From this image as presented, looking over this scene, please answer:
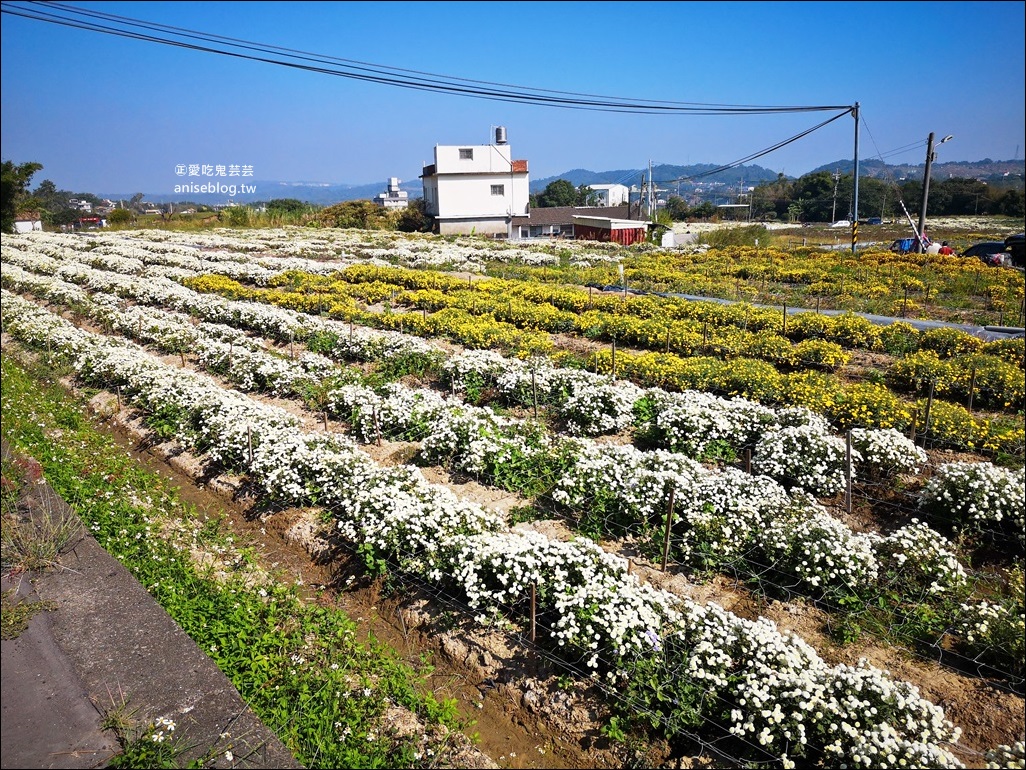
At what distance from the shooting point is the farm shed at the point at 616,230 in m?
52.0

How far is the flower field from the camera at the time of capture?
5.11 m

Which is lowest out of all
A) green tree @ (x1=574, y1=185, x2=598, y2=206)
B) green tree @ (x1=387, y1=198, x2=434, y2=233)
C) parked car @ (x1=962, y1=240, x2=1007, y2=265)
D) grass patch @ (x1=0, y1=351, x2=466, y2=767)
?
grass patch @ (x1=0, y1=351, x2=466, y2=767)

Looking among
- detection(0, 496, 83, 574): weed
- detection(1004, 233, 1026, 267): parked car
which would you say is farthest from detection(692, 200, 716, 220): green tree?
detection(0, 496, 83, 574): weed

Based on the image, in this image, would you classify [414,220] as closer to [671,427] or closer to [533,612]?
→ [671,427]

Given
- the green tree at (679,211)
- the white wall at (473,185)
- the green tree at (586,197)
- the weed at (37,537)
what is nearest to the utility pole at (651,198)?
the white wall at (473,185)

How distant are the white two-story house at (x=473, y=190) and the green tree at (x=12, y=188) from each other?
29.4 meters

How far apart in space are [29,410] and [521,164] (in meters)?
55.5

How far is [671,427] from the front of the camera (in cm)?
993

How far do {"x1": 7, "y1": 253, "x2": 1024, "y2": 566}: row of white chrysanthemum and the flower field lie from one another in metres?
0.04

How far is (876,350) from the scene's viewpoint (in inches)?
629

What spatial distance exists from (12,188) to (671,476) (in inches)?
2068

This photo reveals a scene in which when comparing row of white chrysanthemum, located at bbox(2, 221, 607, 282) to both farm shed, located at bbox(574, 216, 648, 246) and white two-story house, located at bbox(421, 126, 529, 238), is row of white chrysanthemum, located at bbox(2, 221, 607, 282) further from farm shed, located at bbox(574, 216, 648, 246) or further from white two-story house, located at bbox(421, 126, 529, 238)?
white two-story house, located at bbox(421, 126, 529, 238)

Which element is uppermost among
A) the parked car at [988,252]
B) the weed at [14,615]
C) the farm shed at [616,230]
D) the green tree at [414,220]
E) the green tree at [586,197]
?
the green tree at [586,197]

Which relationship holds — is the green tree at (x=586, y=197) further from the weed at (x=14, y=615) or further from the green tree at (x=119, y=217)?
the weed at (x=14, y=615)
